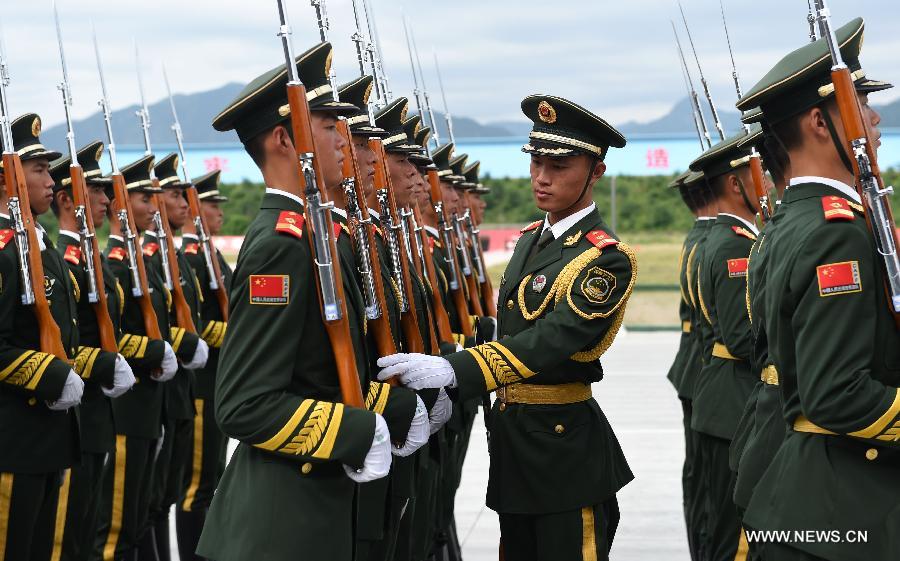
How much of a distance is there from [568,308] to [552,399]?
34cm

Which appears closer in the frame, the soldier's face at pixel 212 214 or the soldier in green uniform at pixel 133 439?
the soldier in green uniform at pixel 133 439

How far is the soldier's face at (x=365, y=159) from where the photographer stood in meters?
4.06

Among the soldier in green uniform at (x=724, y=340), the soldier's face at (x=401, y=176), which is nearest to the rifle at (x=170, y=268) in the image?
the soldier's face at (x=401, y=176)

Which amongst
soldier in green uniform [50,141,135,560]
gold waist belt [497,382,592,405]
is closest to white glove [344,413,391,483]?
gold waist belt [497,382,592,405]

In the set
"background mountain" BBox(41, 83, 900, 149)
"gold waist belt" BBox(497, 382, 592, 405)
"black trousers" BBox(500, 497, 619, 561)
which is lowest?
"black trousers" BBox(500, 497, 619, 561)

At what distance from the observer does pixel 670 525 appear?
6.54 m

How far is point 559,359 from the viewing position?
3.62 m

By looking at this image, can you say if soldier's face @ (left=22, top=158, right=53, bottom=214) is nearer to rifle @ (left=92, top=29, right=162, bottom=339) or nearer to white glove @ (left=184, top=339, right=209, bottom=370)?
rifle @ (left=92, top=29, right=162, bottom=339)

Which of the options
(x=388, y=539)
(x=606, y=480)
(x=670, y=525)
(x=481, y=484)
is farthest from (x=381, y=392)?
(x=481, y=484)

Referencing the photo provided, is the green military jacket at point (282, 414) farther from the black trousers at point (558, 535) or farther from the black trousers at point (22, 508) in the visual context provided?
the black trousers at point (22, 508)

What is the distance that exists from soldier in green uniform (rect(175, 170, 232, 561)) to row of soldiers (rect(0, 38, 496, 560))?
0.01 m

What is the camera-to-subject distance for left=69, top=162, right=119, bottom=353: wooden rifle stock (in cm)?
515

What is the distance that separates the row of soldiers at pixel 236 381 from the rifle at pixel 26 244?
41mm

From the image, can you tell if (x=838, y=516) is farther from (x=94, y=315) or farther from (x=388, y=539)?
(x=94, y=315)
